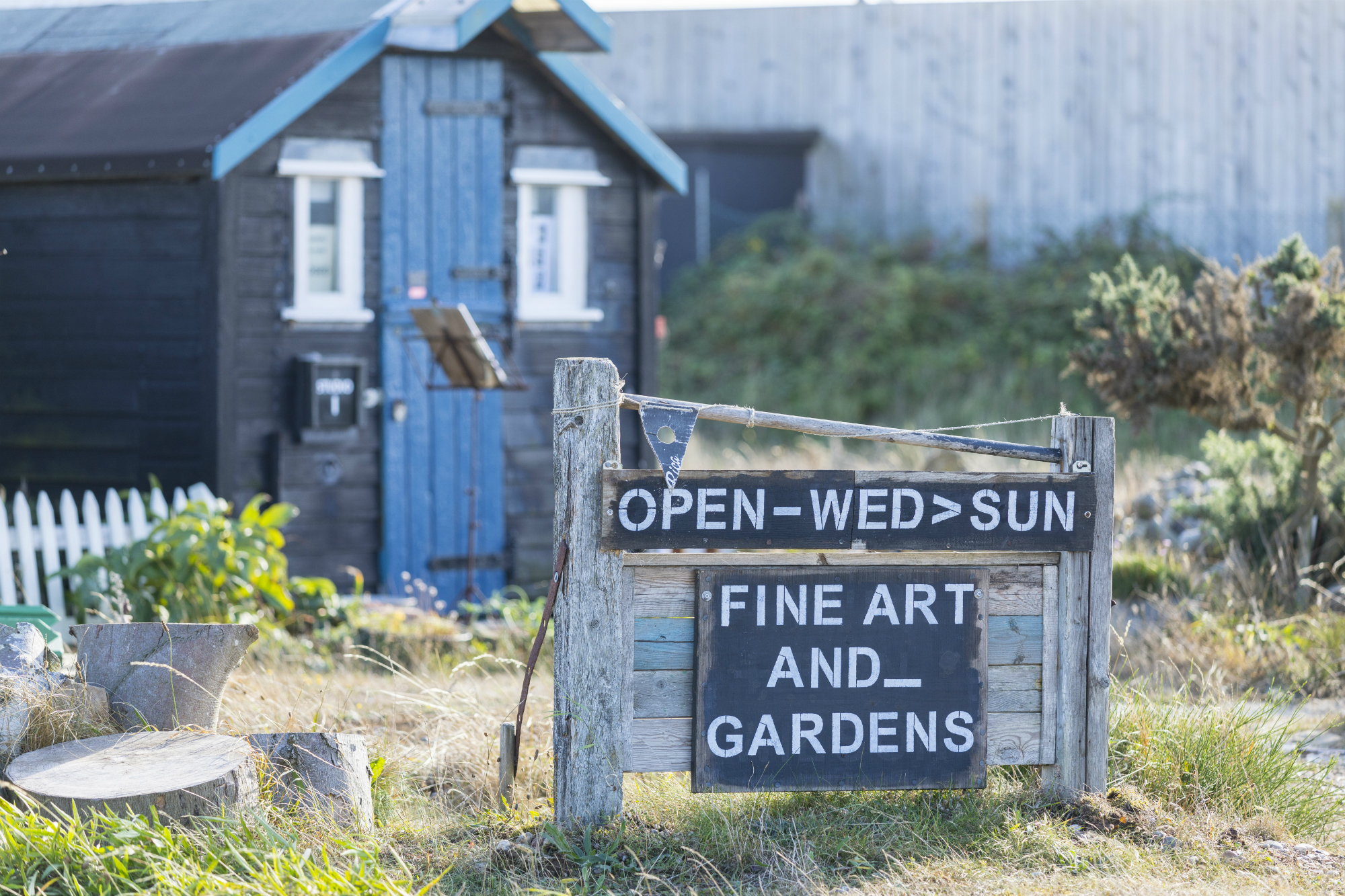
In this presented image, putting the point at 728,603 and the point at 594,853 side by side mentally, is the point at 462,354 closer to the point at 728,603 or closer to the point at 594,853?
the point at 728,603

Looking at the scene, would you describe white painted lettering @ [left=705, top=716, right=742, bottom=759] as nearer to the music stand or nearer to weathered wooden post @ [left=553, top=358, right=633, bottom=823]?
weathered wooden post @ [left=553, top=358, right=633, bottom=823]

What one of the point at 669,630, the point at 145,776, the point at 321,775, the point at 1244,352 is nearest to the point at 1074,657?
the point at 669,630

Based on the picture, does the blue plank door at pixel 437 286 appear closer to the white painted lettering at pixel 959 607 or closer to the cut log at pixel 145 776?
the cut log at pixel 145 776

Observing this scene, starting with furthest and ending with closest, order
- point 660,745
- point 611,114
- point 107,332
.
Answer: point 611,114 → point 107,332 → point 660,745

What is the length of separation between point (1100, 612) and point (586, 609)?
1.69 m

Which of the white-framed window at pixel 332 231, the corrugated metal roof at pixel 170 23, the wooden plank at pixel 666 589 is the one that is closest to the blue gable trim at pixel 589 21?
the corrugated metal roof at pixel 170 23

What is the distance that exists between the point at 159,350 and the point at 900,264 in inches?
417

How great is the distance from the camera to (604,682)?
4.38 metres

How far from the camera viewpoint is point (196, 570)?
7.24 m

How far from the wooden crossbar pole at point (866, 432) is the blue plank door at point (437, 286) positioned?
4773mm

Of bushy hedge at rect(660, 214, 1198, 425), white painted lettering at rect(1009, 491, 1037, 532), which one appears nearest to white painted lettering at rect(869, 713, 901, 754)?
white painted lettering at rect(1009, 491, 1037, 532)

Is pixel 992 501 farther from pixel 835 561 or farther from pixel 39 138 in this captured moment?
pixel 39 138

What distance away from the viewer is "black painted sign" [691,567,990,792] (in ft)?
14.7

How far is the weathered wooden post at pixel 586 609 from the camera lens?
4.36 m
